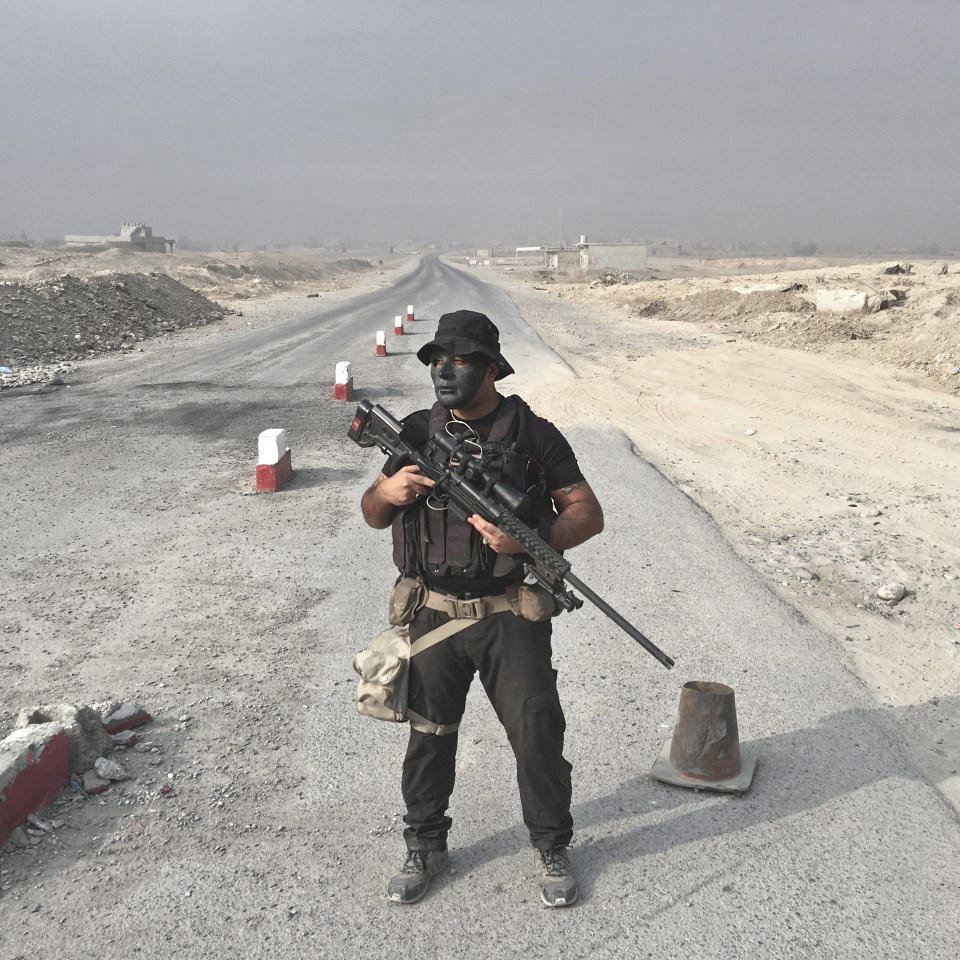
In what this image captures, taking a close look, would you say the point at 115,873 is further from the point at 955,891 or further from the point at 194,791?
A: the point at 955,891

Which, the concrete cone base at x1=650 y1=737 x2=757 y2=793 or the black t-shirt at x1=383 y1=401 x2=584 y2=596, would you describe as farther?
the concrete cone base at x1=650 y1=737 x2=757 y2=793

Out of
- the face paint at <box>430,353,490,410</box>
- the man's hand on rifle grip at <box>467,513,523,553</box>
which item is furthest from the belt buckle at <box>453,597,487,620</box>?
the face paint at <box>430,353,490,410</box>

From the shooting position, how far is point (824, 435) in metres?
12.0

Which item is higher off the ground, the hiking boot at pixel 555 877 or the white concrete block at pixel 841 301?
the white concrete block at pixel 841 301

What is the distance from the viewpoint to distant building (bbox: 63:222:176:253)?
10000 centimetres

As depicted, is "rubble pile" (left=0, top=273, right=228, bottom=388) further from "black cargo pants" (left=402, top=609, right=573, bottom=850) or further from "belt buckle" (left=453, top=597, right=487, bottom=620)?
"belt buckle" (left=453, top=597, right=487, bottom=620)

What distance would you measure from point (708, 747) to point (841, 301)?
74.8ft

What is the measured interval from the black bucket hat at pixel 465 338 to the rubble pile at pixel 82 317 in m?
14.5

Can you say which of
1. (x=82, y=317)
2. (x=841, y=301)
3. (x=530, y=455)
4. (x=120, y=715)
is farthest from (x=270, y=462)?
(x=841, y=301)

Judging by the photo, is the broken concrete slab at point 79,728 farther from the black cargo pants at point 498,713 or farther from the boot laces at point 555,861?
the boot laces at point 555,861

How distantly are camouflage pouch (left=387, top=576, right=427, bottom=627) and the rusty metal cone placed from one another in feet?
4.92

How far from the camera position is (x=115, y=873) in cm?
339

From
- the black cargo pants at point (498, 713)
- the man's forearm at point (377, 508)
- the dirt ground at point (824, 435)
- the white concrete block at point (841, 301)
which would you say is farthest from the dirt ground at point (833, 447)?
the man's forearm at point (377, 508)

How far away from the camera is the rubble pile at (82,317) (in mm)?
18531
